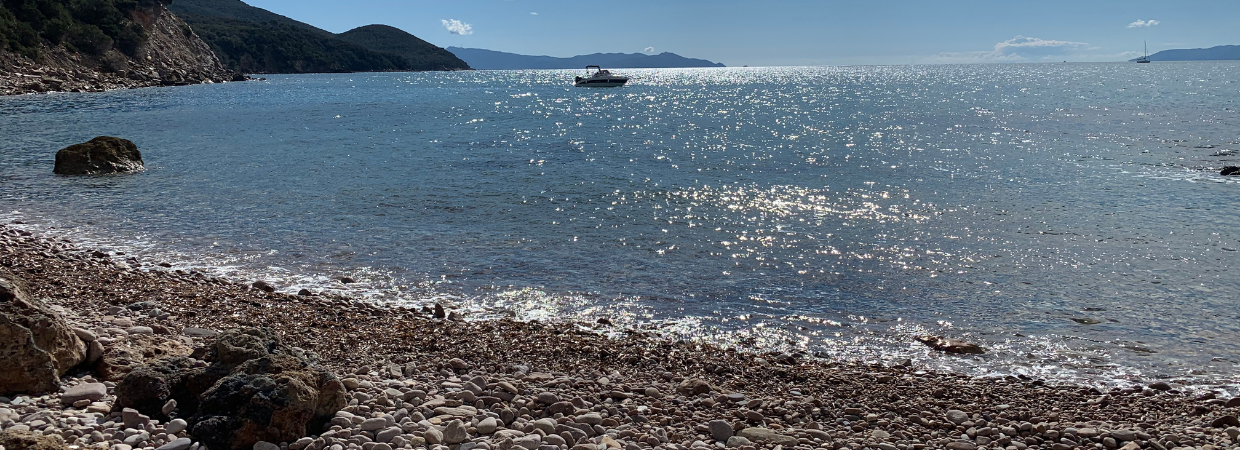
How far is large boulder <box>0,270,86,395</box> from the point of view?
6.34 metres

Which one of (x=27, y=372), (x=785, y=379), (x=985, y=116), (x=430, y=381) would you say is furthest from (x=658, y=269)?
(x=985, y=116)

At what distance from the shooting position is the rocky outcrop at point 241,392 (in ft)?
19.5

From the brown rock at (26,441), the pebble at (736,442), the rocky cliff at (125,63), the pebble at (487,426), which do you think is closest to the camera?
the brown rock at (26,441)

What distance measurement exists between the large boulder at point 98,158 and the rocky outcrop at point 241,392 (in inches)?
913

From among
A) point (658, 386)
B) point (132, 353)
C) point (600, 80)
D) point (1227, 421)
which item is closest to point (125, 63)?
point (600, 80)

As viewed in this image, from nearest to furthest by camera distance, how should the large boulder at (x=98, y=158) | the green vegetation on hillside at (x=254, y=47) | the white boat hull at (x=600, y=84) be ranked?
the large boulder at (x=98, y=158), the white boat hull at (x=600, y=84), the green vegetation on hillside at (x=254, y=47)

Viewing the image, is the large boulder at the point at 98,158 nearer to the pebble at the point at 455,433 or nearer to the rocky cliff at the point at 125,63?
the pebble at the point at 455,433

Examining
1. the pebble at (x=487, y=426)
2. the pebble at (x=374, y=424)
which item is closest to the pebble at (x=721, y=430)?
the pebble at (x=487, y=426)

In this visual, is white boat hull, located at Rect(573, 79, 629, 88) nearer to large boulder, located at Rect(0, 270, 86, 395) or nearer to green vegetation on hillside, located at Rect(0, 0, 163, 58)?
green vegetation on hillside, located at Rect(0, 0, 163, 58)

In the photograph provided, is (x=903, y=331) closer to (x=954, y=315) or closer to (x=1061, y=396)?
(x=954, y=315)

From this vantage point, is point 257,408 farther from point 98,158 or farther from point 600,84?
point 600,84

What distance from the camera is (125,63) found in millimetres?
89750

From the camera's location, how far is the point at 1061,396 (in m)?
8.52

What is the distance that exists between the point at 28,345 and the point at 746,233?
13473mm
